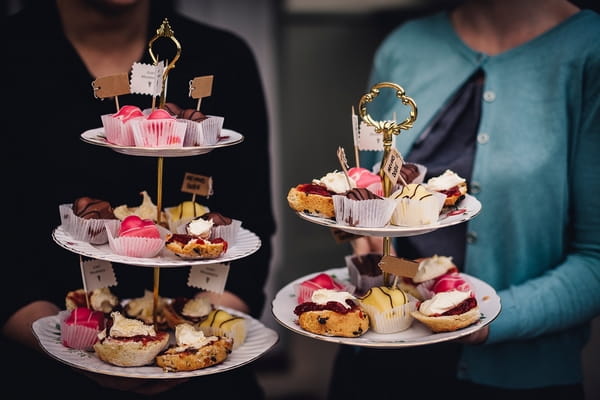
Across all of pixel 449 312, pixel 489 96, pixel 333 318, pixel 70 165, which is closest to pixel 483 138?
pixel 489 96

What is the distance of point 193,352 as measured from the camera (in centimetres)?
163

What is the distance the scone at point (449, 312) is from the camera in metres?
1.60

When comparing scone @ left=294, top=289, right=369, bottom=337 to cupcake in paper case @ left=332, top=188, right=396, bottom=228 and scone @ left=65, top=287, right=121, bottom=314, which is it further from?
scone @ left=65, top=287, right=121, bottom=314

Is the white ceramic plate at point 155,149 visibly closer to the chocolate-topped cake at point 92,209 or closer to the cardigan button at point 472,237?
the chocolate-topped cake at point 92,209

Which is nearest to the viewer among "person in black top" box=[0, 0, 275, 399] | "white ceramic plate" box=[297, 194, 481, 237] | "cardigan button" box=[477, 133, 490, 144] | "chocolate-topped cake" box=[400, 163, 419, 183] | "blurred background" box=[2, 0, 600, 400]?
"white ceramic plate" box=[297, 194, 481, 237]

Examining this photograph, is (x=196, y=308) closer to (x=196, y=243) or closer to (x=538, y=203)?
(x=196, y=243)

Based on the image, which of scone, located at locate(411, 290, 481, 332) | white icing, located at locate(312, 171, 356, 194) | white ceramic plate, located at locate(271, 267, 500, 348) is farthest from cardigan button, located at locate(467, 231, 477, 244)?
white icing, located at locate(312, 171, 356, 194)

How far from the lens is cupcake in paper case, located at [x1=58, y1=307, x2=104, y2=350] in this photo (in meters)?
1.72

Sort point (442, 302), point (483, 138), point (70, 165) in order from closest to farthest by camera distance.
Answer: point (442, 302) → point (70, 165) → point (483, 138)

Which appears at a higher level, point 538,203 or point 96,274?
point 538,203

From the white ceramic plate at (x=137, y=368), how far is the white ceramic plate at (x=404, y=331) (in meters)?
0.10

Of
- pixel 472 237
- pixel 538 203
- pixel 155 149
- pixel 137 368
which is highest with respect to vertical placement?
pixel 155 149

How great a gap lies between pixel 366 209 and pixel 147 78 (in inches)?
22.1

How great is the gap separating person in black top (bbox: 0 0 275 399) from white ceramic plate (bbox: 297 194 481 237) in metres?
0.56
